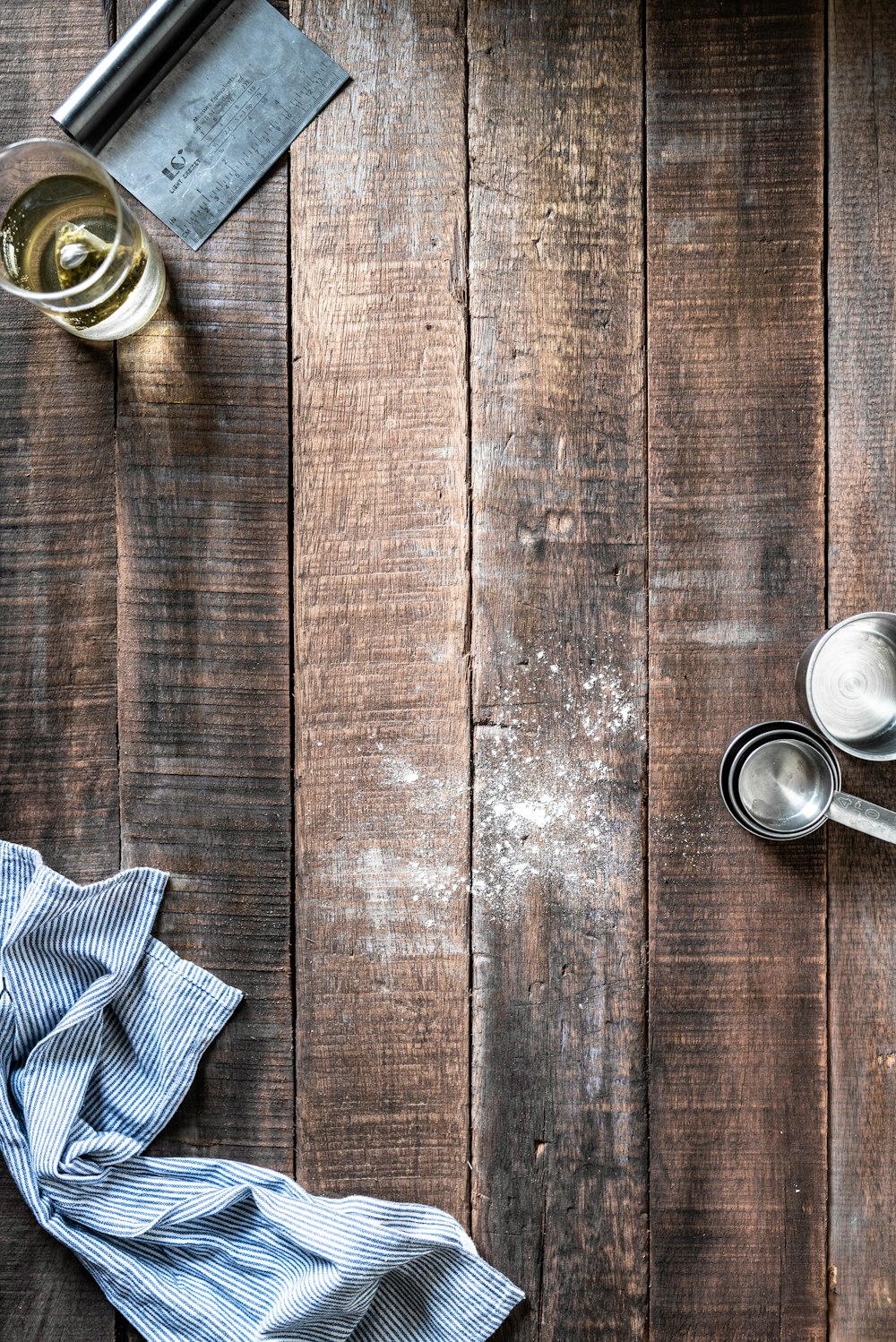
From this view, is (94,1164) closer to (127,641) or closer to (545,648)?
(127,641)

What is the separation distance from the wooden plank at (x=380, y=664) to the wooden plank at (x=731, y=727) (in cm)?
18

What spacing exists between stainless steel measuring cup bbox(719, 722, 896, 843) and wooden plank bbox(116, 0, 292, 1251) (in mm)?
392

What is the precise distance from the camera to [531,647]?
2.72 feet

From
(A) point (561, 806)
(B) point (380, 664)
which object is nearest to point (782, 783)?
(A) point (561, 806)

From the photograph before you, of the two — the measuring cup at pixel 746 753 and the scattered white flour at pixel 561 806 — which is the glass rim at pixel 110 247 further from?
the measuring cup at pixel 746 753

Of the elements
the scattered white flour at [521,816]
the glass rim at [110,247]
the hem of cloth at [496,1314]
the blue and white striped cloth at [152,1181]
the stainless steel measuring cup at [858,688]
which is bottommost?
the hem of cloth at [496,1314]

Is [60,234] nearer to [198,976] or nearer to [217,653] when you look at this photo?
[217,653]

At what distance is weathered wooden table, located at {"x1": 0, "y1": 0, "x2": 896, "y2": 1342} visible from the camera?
818 mm

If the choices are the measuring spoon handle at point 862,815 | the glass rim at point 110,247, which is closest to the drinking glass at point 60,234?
the glass rim at point 110,247

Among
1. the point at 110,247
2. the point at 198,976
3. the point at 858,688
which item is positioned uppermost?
the point at 110,247

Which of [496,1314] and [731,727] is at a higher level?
[731,727]

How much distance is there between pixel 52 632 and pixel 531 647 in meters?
0.43

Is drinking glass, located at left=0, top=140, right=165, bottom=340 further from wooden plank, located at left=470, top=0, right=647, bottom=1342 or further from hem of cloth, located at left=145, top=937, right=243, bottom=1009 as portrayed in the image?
hem of cloth, located at left=145, top=937, right=243, bottom=1009

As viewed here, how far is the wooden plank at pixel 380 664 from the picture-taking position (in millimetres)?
822
